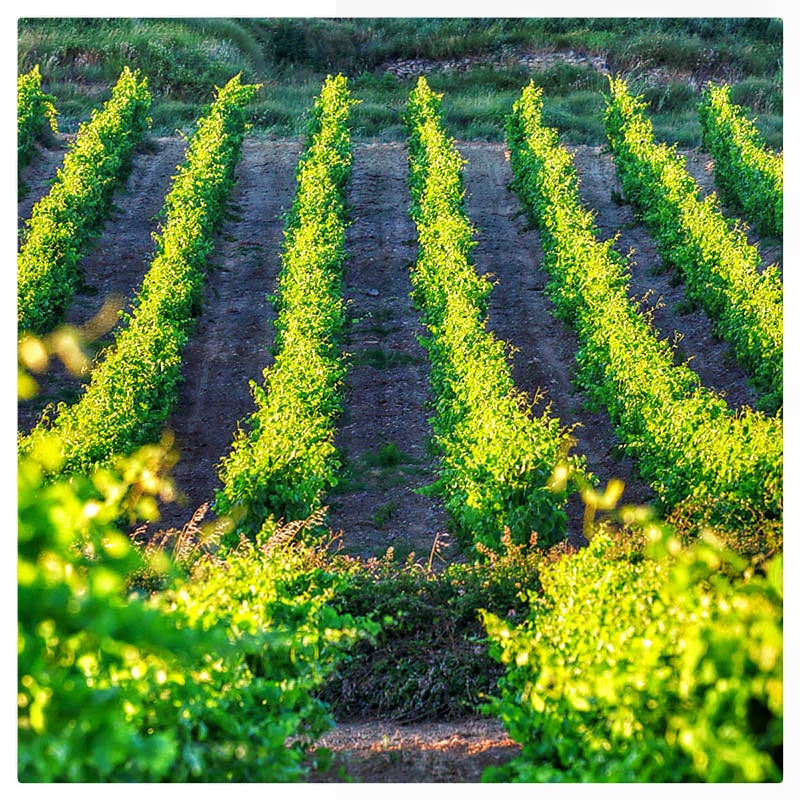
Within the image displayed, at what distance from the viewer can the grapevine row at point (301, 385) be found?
9.70 m

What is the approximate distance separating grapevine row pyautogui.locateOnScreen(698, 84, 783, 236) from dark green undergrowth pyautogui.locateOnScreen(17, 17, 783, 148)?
153 cm

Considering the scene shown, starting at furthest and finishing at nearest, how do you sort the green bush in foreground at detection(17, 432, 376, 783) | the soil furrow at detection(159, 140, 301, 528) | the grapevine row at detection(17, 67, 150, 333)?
the grapevine row at detection(17, 67, 150, 333) < the soil furrow at detection(159, 140, 301, 528) < the green bush in foreground at detection(17, 432, 376, 783)

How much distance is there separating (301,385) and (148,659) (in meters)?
7.24

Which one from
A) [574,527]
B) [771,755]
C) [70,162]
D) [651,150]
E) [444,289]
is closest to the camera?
[771,755]

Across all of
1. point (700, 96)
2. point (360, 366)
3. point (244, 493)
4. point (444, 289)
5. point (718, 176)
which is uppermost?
point (700, 96)

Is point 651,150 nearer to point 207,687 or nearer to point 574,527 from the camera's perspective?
point 574,527

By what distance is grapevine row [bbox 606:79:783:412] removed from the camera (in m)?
13.1

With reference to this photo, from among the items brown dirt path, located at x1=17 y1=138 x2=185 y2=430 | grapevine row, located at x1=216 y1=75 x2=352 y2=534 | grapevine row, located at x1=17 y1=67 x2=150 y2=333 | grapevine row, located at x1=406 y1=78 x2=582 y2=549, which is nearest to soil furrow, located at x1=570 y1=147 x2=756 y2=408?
grapevine row, located at x1=406 y1=78 x2=582 y2=549

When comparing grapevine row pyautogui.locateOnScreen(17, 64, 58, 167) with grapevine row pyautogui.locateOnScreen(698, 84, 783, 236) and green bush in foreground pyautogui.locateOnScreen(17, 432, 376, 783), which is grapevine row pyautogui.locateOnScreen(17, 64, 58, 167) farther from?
green bush in foreground pyautogui.locateOnScreen(17, 432, 376, 783)

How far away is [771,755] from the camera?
3668 mm

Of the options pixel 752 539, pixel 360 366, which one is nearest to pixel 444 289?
pixel 360 366

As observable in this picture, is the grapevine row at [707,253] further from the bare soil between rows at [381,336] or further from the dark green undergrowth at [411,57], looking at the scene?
the dark green undergrowth at [411,57]

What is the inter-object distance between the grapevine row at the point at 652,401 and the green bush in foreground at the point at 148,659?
4.34 m
